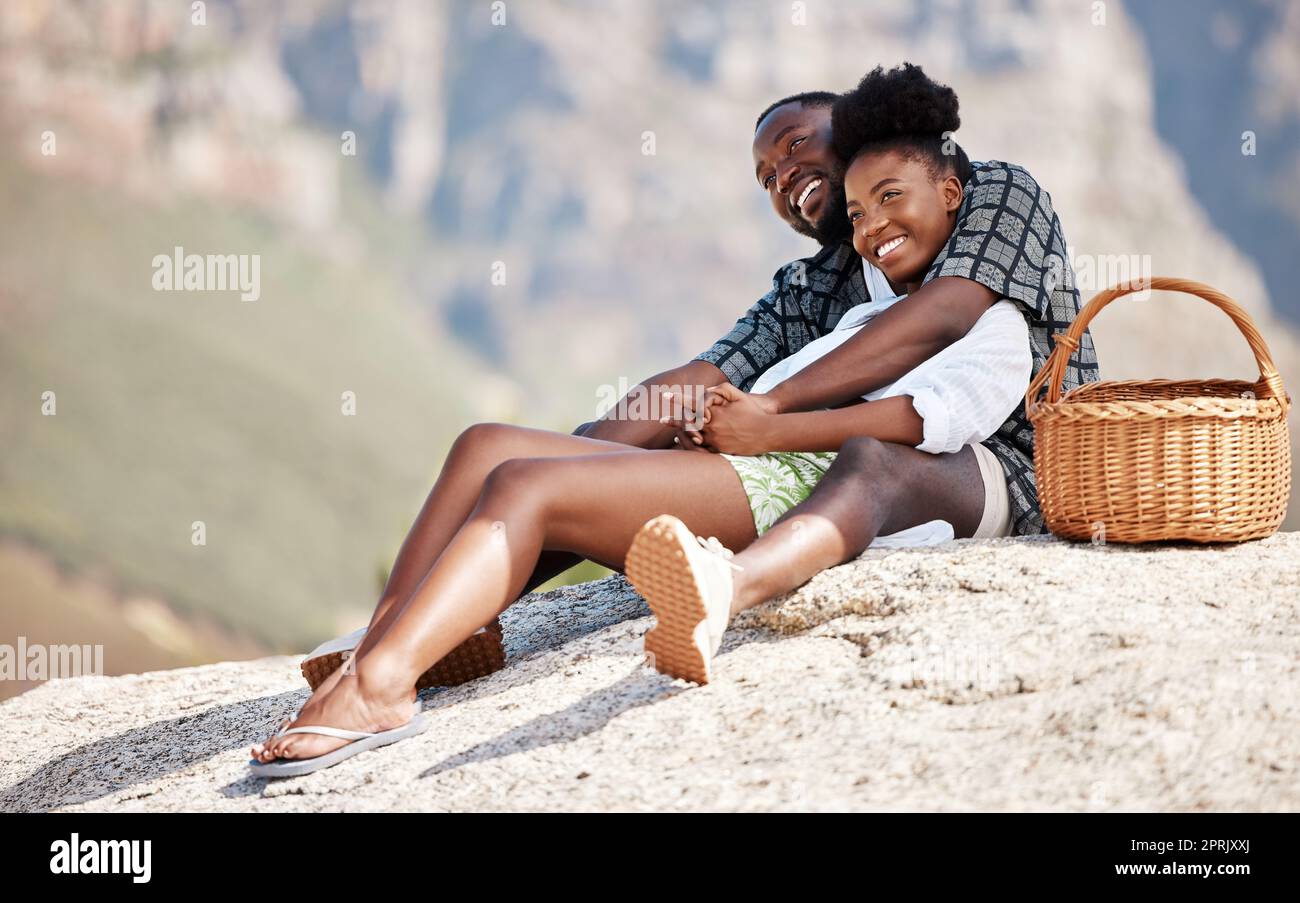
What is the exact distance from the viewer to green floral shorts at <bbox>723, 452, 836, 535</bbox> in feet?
8.27

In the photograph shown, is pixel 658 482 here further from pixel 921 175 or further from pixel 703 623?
→ pixel 921 175

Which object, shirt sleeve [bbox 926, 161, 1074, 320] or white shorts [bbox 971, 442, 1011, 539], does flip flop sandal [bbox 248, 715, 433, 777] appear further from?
shirt sleeve [bbox 926, 161, 1074, 320]

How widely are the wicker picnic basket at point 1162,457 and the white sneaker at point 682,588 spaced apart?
911 mm

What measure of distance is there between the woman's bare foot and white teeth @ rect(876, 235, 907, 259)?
1569 mm

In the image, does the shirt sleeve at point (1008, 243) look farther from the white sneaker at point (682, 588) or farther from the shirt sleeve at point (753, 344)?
the white sneaker at point (682, 588)

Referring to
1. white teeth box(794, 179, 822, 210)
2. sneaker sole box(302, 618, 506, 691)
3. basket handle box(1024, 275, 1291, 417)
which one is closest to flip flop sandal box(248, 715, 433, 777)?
sneaker sole box(302, 618, 506, 691)

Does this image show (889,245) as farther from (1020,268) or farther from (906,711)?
(906,711)

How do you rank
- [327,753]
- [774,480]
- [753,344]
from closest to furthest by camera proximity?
1. [327,753]
2. [774,480]
3. [753,344]

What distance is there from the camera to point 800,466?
267 cm

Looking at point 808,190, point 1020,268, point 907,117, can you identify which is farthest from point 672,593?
point 808,190

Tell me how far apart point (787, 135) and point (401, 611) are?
6.35 ft

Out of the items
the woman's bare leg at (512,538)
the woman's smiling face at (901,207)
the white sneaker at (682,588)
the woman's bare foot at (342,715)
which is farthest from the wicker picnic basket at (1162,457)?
Result: the woman's bare foot at (342,715)

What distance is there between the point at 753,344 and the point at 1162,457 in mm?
1392
